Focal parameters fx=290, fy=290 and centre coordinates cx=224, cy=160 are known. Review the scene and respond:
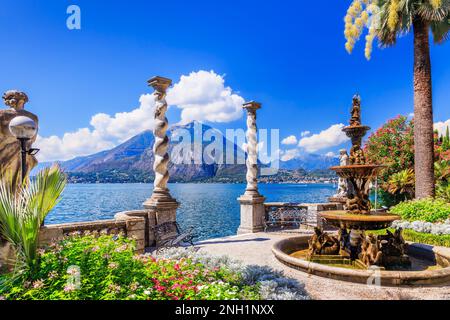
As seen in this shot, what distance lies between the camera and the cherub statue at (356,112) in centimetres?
841

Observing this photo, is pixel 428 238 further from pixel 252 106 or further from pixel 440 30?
pixel 440 30

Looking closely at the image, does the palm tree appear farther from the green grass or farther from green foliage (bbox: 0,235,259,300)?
green foliage (bbox: 0,235,259,300)

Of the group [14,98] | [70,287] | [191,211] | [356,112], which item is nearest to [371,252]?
[356,112]

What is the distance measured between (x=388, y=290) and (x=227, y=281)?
3.17 meters

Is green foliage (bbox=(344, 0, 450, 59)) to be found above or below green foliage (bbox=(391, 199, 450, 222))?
above

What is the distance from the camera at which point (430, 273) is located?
5.74 meters

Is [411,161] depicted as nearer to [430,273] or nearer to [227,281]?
[430,273]

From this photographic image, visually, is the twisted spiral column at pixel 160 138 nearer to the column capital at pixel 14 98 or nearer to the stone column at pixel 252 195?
the stone column at pixel 252 195

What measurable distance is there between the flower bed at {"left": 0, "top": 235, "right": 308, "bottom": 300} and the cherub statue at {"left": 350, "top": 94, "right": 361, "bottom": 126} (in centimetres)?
522

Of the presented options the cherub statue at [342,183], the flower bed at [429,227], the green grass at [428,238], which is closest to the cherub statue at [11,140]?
the green grass at [428,238]

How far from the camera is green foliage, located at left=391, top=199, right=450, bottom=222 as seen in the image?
454 inches

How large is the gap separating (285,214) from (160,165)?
6762 millimetres

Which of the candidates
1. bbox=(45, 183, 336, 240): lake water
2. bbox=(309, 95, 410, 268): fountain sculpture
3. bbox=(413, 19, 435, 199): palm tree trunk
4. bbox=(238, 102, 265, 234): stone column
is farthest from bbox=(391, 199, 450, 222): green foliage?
bbox=(45, 183, 336, 240): lake water

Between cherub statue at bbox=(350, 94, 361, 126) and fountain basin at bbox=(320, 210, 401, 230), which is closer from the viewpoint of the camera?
fountain basin at bbox=(320, 210, 401, 230)
